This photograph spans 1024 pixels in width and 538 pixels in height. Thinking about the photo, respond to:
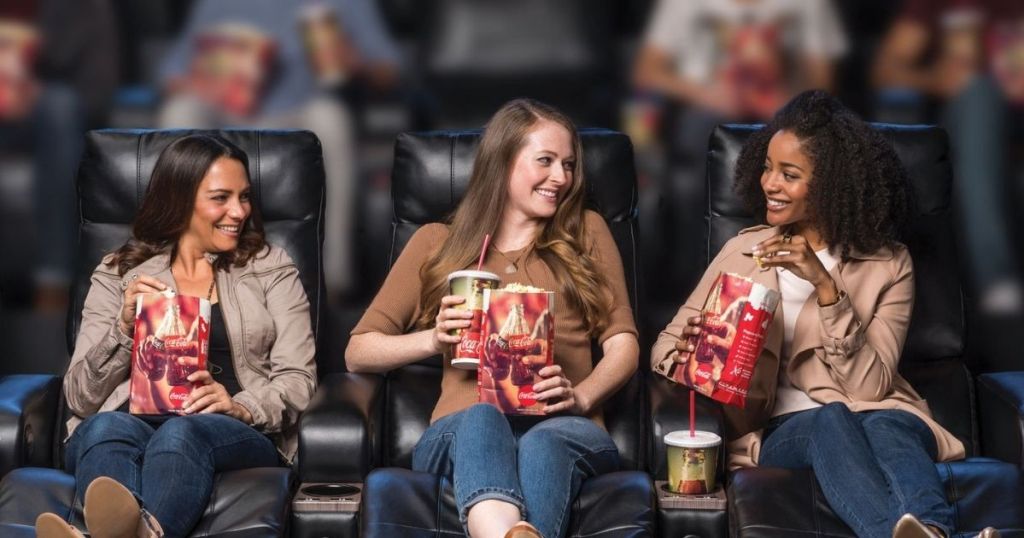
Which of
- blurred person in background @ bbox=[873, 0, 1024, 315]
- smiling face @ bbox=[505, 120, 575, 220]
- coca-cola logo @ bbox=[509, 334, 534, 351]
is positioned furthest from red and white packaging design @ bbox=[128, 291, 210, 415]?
blurred person in background @ bbox=[873, 0, 1024, 315]

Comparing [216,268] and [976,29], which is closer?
[216,268]

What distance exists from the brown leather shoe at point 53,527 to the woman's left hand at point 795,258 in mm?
1433

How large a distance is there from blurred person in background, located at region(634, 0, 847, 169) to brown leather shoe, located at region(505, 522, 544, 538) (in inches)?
78.8

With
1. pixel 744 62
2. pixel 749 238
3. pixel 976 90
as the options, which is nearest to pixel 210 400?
pixel 749 238

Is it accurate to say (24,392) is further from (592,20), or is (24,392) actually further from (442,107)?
(592,20)

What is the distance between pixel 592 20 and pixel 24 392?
6.80 feet

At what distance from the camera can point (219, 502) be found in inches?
126

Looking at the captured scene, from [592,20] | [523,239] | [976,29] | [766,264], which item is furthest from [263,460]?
[976,29]

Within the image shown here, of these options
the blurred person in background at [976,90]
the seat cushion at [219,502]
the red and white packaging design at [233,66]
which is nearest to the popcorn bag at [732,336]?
the seat cushion at [219,502]

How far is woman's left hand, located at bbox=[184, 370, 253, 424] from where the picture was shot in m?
3.33

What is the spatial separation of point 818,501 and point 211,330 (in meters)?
1.36

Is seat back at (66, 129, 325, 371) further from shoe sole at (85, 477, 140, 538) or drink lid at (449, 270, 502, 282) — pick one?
shoe sole at (85, 477, 140, 538)

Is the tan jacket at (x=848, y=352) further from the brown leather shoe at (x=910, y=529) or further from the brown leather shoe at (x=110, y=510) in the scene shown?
the brown leather shoe at (x=110, y=510)

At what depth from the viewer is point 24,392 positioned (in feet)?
11.5
